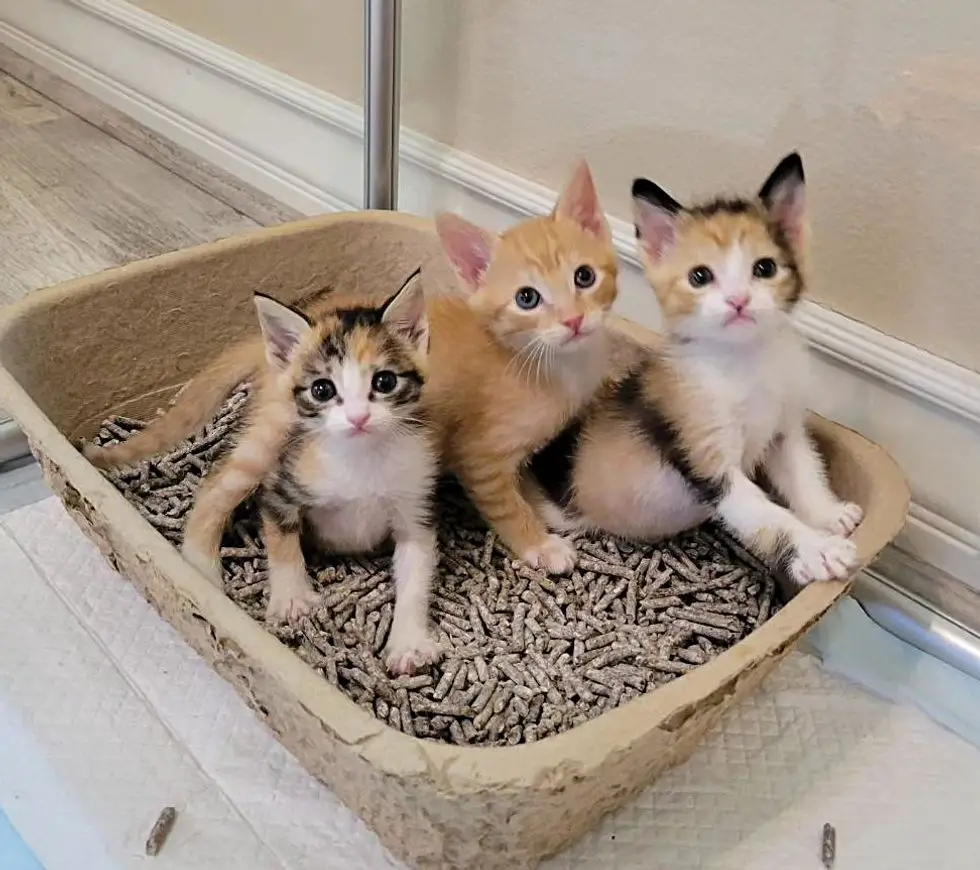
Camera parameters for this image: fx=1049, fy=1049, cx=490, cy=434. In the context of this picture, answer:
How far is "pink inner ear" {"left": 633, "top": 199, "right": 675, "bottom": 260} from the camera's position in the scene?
100 cm

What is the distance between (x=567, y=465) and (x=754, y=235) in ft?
1.15

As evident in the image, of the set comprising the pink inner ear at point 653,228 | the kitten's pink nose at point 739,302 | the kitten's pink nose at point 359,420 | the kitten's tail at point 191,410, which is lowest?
the kitten's tail at point 191,410

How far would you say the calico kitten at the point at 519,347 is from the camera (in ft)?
3.51

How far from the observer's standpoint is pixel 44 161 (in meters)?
2.21

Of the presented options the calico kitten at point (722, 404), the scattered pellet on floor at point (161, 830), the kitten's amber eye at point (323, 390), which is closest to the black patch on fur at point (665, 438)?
the calico kitten at point (722, 404)

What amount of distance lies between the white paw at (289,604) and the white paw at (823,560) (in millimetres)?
484

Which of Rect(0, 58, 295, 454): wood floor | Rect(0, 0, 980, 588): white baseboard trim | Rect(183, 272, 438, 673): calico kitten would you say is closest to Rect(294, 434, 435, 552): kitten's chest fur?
Rect(183, 272, 438, 673): calico kitten

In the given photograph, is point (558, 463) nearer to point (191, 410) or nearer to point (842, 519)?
point (842, 519)

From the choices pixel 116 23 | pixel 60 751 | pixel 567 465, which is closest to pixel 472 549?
pixel 567 465

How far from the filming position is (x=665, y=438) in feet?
3.50

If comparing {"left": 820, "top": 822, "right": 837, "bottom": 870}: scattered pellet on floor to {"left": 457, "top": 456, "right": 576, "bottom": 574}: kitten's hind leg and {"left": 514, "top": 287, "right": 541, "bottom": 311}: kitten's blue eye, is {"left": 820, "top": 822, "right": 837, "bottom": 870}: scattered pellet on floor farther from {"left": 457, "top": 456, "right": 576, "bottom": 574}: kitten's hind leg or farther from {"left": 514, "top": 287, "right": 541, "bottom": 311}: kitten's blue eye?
{"left": 514, "top": 287, "right": 541, "bottom": 311}: kitten's blue eye

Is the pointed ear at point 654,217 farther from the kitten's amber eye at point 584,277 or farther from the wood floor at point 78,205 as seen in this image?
the wood floor at point 78,205

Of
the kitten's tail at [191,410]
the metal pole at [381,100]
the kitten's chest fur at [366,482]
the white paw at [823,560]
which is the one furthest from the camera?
the metal pole at [381,100]

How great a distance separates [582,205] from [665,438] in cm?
26
